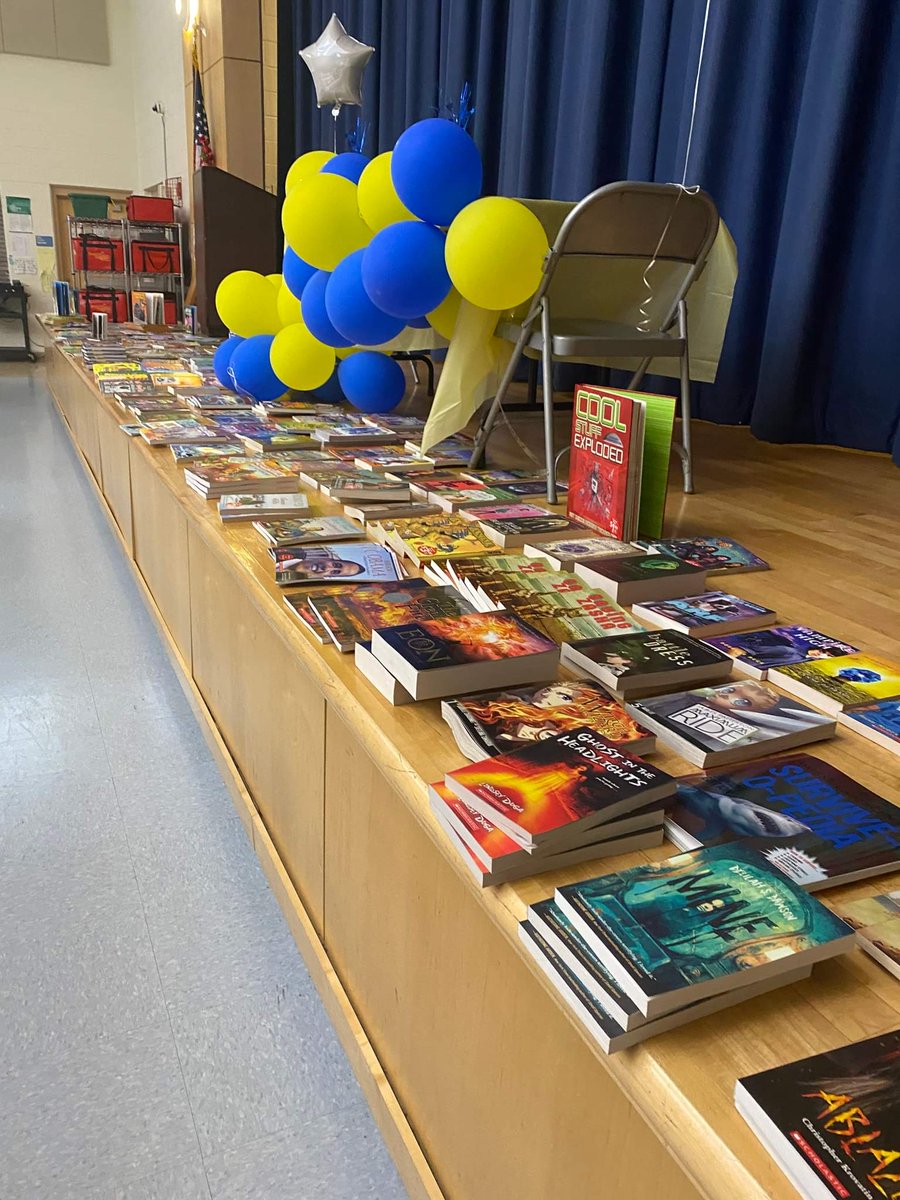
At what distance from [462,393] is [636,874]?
1.62m

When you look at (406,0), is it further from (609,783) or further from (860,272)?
(609,783)

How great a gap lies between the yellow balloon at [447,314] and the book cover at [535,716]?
4.61ft

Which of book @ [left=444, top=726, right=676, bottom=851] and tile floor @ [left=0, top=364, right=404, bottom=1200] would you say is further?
tile floor @ [left=0, top=364, right=404, bottom=1200]

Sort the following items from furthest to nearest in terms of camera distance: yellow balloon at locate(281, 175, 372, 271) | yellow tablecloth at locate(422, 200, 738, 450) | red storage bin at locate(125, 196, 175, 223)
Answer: red storage bin at locate(125, 196, 175, 223), yellow balloon at locate(281, 175, 372, 271), yellow tablecloth at locate(422, 200, 738, 450)

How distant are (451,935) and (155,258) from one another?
690cm

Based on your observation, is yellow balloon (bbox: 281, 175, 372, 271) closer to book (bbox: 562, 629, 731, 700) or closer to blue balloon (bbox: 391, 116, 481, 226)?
blue balloon (bbox: 391, 116, 481, 226)

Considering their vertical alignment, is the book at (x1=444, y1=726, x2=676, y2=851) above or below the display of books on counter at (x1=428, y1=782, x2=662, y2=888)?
above

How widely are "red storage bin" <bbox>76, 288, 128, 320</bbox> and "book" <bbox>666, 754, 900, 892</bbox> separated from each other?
662 cm

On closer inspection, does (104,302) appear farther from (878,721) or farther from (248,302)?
(878,721)

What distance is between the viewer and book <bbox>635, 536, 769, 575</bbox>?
1.41 meters

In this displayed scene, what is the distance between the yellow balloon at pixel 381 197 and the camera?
2107 mm

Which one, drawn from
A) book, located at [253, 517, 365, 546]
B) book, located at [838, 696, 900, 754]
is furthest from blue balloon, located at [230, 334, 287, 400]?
book, located at [838, 696, 900, 754]

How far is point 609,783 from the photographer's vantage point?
688 millimetres

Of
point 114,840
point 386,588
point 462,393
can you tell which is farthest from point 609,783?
point 462,393
